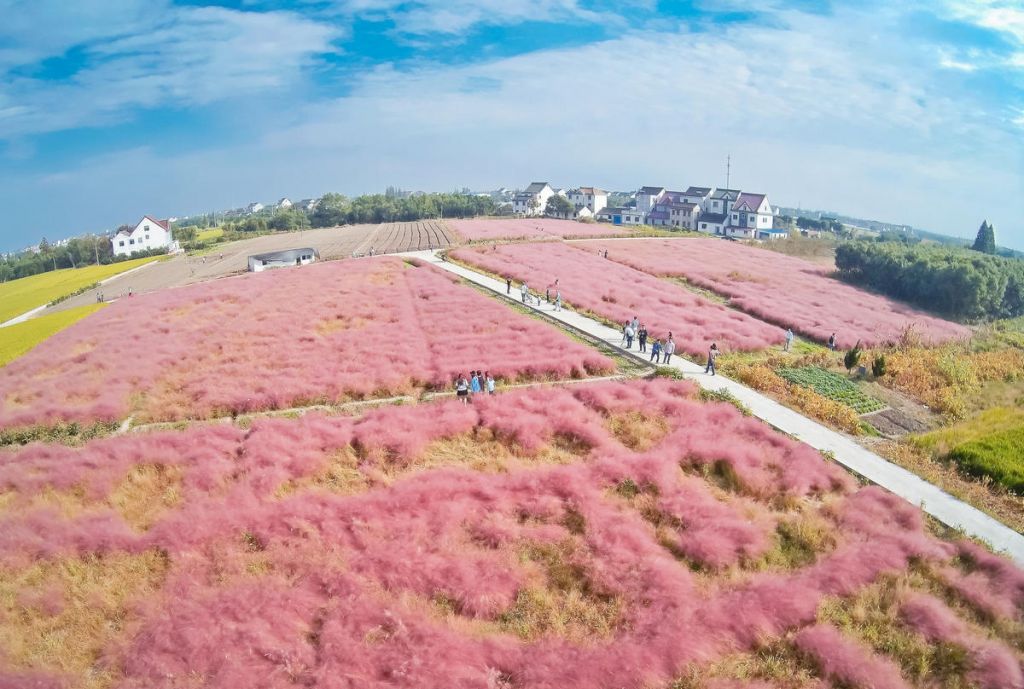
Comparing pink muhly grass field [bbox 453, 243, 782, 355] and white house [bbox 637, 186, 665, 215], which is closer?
pink muhly grass field [bbox 453, 243, 782, 355]

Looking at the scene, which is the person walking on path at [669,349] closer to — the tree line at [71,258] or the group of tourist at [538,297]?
the group of tourist at [538,297]

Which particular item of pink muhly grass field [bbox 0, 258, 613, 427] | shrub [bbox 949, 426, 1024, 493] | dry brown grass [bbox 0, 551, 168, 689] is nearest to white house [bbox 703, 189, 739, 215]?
pink muhly grass field [bbox 0, 258, 613, 427]

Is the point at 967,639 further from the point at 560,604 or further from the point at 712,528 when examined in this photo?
the point at 560,604

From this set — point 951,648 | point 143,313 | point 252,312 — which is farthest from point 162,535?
point 143,313

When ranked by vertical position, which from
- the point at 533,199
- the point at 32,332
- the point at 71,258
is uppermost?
the point at 533,199

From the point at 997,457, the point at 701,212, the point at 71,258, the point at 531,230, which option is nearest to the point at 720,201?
the point at 701,212

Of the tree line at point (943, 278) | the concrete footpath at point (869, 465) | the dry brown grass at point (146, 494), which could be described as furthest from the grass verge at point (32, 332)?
the tree line at point (943, 278)

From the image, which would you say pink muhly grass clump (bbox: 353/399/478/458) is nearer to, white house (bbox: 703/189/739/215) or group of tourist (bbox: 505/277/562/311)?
group of tourist (bbox: 505/277/562/311)
